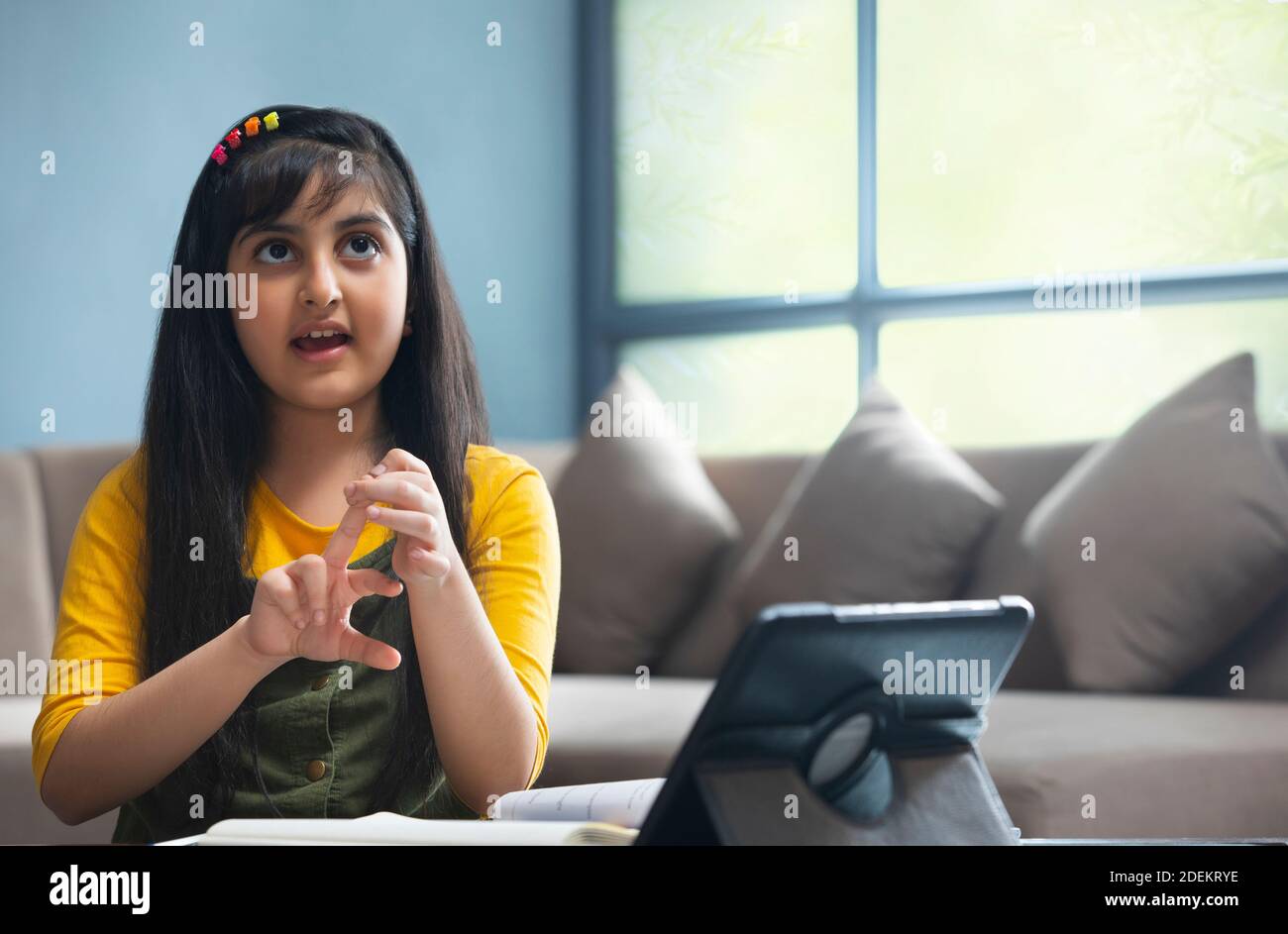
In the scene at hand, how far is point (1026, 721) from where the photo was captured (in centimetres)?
201

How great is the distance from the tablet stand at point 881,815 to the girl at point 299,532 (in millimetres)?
420

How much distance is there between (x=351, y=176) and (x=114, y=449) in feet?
5.83

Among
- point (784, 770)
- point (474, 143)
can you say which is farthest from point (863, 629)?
point (474, 143)

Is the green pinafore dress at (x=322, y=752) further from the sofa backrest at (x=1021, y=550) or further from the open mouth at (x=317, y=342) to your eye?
the sofa backrest at (x=1021, y=550)

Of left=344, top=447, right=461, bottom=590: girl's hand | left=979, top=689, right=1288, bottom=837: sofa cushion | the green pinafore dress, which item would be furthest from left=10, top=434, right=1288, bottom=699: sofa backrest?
left=344, top=447, right=461, bottom=590: girl's hand

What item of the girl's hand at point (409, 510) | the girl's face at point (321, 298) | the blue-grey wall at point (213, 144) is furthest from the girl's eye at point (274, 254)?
the blue-grey wall at point (213, 144)

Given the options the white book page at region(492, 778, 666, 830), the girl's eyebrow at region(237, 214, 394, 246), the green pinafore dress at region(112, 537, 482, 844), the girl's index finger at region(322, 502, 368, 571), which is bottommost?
the green pinafore dress at region(112, 537, 482, 844)

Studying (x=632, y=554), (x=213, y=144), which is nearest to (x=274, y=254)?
(x=632, y=554)

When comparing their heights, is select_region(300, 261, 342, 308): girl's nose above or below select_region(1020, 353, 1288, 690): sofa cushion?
above

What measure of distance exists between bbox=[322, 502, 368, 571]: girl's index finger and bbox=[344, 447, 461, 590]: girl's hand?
1cm

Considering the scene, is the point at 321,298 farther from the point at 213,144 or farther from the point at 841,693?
the point at 213,144

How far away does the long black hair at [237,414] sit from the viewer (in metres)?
1.16

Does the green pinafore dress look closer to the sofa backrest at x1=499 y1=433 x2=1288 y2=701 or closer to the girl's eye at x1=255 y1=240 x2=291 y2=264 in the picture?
the girl's eye at x1=255 y1=240 x2=291 y2=264

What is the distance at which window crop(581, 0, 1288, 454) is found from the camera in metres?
3.16
